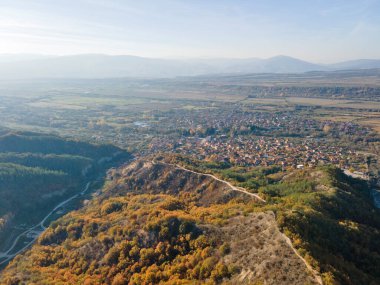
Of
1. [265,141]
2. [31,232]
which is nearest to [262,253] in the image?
[31,232]

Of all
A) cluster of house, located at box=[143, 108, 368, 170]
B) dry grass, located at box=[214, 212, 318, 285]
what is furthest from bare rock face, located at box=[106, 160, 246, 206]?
cluster of house, located at box=[143, 108, 368, 170]

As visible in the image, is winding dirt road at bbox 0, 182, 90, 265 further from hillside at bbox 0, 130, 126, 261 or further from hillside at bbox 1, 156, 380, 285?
hillside at bbox 1, 156, 380, 285

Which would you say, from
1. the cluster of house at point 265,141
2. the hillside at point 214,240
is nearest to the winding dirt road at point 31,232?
the hillside at point 214,240

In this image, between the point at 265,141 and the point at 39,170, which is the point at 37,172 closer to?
the point at 39,170

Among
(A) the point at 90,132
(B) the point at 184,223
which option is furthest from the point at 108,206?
(A) the point at 90,132

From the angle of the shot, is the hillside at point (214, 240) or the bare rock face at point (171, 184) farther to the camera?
the bare rock face at point (171, 184)

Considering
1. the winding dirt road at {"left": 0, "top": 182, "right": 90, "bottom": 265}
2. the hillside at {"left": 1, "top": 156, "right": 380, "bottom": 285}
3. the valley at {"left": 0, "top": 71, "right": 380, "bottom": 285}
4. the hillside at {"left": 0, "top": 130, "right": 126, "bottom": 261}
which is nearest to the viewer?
the hillside at {"left": 1, "top": 156, "right": 380, "bottom": 285}

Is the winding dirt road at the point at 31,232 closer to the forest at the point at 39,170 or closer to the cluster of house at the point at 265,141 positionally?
the forest at the point at 39,170
